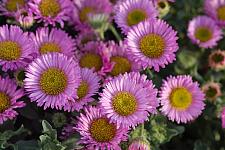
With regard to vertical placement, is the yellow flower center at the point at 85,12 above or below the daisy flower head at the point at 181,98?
above

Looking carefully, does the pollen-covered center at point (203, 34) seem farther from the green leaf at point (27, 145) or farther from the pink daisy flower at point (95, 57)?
the green leaf at point (27, 145)

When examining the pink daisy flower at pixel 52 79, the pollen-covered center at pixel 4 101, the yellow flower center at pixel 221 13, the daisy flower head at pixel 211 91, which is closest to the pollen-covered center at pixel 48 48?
the pink daisy flower at pixel 52 79

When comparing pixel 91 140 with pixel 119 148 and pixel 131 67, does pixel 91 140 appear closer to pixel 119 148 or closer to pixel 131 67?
pixel 119 148

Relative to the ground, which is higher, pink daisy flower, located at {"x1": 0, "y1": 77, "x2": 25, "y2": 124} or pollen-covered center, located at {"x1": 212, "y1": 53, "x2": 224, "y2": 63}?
pollen-covered center, located at {"x1": 212, "y1": 53, "x2": 224, "y2": 63}

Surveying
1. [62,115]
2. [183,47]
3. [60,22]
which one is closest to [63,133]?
[62,115]

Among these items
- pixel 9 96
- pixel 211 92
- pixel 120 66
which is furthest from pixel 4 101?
pixel 211 92

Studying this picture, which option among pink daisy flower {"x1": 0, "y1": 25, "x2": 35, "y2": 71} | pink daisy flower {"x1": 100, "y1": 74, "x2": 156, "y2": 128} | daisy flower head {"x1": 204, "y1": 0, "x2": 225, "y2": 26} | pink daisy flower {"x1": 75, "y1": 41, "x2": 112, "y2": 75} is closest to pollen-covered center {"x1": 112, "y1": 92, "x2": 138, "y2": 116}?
pink daisy flower {"x1": 100, "y1": 74, "x2": 156, "y2": 128}

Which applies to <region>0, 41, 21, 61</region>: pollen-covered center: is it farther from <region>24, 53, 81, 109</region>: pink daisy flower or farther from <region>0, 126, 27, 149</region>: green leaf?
<region>0, 126, 27, 149</region>: green leaf
